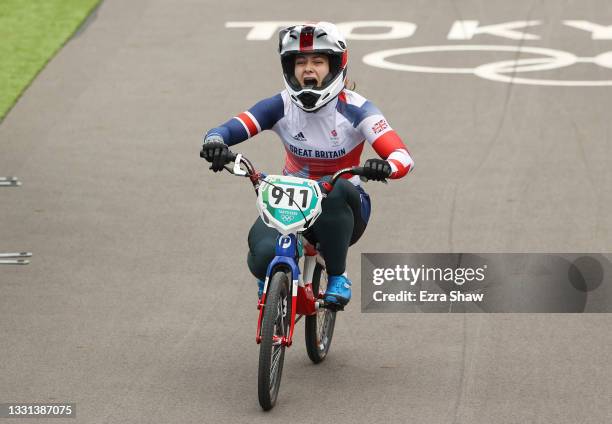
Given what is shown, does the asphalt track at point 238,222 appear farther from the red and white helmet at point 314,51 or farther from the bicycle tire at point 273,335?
the red and white helmet at point 314,51

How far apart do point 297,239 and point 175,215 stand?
4.27 metres

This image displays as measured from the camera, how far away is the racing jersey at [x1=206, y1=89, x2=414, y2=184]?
28.1 ft

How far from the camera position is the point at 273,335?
788 centimetres

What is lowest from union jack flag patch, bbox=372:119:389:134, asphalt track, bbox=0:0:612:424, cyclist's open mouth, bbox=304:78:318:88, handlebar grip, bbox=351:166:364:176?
asphalt track, bbox=0:0:612:424

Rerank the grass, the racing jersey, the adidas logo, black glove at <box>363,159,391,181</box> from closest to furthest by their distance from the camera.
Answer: black glove at <box>363,159,391,181</box>
the racing jersey
the adidas logo
the grass

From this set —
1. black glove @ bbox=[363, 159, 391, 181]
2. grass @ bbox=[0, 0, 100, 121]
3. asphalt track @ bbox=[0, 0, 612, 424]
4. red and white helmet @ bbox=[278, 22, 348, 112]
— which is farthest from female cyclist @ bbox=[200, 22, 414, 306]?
grass @ bbox=[0, 0, 100, 121]

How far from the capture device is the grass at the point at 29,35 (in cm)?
1659

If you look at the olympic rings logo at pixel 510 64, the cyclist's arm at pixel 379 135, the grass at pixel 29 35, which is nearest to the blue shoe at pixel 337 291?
the cyclist's arm at pixel 379 135

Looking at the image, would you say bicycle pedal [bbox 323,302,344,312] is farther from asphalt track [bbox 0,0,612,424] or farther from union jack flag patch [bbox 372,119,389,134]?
union jack flag patch [bbox 372,119,389,134]

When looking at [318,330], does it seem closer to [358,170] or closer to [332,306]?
[332,306]

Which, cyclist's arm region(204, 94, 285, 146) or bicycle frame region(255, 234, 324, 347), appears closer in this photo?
bicycle frame region(255, 234, 324, 347)

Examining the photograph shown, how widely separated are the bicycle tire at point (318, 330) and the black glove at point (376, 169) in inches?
48.5

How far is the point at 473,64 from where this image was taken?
17.5m

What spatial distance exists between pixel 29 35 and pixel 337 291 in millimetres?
10906
